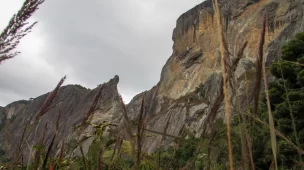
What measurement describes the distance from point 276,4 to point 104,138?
181 feet

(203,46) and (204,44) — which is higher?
(204,44)

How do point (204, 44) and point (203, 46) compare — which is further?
point (203, 46)

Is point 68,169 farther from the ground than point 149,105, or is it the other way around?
point 149,105

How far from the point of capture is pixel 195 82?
56.8 metres

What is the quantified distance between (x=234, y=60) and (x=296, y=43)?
68.4 ft

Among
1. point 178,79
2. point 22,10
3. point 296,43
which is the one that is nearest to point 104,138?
point 22,10

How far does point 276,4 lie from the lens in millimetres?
51750

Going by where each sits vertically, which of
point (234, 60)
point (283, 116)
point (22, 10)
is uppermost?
point (283, 116)

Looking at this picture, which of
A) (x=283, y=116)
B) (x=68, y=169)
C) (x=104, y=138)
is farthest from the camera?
(x=283, y=116)

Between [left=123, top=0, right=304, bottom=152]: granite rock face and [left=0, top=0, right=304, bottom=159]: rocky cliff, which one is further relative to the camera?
[left=123, top=0, right=304, bottom=152]: granite rock face

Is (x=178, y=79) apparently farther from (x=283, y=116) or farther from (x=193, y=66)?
(x=283, y=116)

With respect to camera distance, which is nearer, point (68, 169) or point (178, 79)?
point (68, 169)

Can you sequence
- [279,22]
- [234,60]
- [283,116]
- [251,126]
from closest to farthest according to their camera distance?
[234,60], [251,126], [283,116], [279,22]

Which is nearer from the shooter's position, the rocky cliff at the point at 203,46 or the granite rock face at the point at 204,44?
the rocky cliff at the point at 203,46
